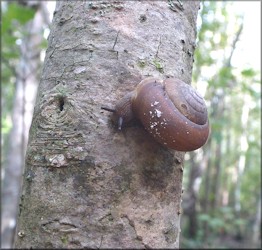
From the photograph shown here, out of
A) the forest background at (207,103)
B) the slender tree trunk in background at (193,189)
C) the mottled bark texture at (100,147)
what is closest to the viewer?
the mottled bark texture at (100,147)

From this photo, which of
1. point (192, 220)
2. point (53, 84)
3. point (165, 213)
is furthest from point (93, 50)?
point (192, 220)

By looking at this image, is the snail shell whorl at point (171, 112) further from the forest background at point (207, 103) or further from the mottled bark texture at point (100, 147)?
the forest background at point (207, 103)

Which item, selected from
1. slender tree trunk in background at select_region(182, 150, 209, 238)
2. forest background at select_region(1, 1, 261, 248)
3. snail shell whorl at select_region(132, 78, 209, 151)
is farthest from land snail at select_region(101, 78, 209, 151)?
slender tree trunk in background at select_region(182, 150, 209, 238)

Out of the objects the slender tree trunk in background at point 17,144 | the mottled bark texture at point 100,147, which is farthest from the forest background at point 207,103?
the mottled bark texture at point 100,147

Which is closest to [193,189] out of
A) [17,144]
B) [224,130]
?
[17,144]

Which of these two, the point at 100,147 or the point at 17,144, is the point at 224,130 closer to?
the point at 17,144

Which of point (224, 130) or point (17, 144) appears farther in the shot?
point (224, 130)
